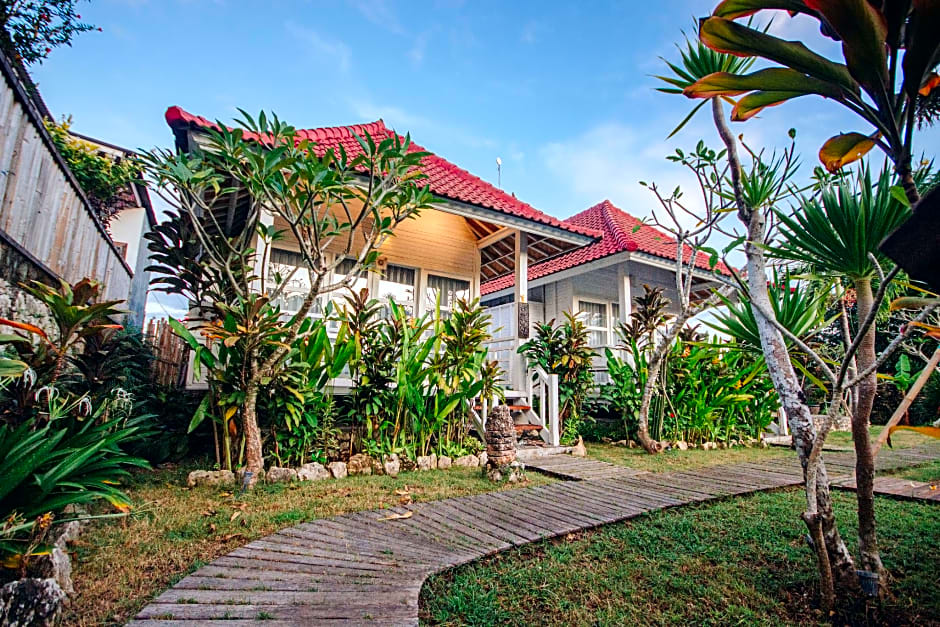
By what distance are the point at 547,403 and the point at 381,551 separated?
508 centimetres

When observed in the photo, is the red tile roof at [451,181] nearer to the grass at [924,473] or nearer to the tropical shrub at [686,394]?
the tropical shrub at [686,394]

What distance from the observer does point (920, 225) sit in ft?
3.76

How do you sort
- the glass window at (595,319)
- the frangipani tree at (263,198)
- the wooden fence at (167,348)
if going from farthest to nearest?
the glass window at (595,319)
the wooden fence at (167,348)
the frangipani tree at (263,198)

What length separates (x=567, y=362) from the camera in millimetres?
7227

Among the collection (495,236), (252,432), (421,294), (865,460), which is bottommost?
(252,432)

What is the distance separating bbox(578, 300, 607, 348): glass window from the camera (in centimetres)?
1164

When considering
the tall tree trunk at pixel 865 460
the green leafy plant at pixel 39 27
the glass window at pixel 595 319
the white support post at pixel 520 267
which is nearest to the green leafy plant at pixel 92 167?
the green leafy plant at pixel 39 27

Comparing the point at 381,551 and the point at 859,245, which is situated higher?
the point at 859,245

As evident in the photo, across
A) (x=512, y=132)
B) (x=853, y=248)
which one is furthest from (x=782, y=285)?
(x=512, y=132)

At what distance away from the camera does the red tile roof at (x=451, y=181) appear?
281 inches

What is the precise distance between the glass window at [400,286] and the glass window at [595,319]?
489 cm

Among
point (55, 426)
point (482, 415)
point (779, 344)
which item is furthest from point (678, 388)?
point (55, 426)

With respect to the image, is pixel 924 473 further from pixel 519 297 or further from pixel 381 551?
pixel 381 551

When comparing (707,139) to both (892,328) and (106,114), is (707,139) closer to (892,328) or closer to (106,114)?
(892,328)
